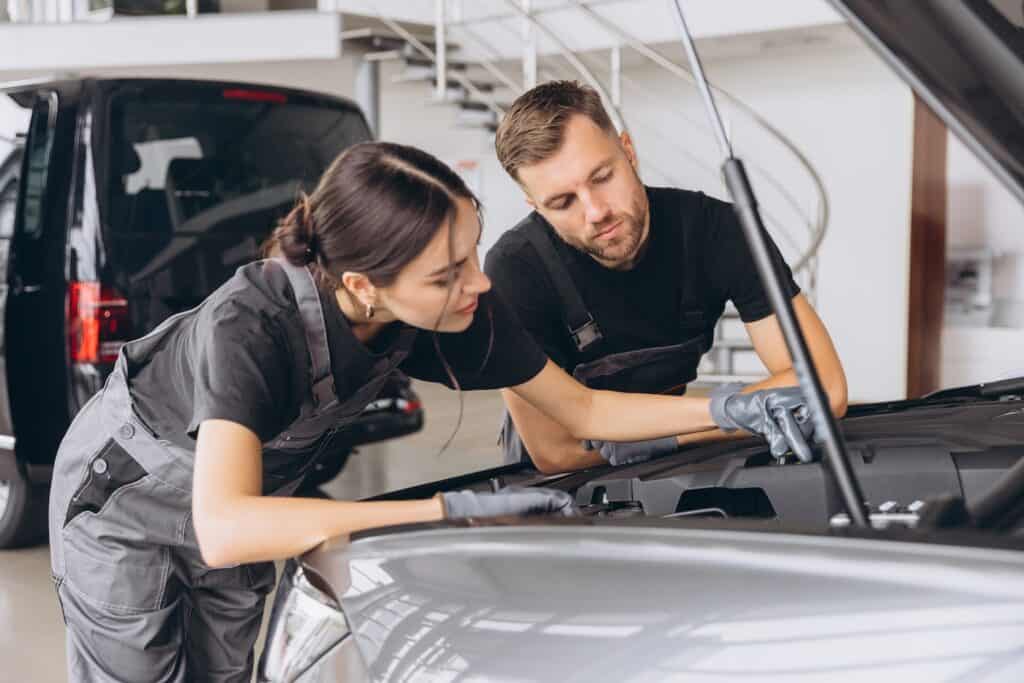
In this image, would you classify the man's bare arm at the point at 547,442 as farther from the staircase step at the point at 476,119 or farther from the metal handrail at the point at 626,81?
the staircase step at the point at 476,119

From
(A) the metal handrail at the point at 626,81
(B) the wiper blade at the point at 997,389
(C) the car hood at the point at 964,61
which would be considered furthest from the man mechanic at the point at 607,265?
(A) the metal handrail at the point at 626,81

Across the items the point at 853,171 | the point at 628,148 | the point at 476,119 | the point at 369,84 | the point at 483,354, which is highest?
the point at 369,84

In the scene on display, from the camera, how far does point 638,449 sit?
5.98ft

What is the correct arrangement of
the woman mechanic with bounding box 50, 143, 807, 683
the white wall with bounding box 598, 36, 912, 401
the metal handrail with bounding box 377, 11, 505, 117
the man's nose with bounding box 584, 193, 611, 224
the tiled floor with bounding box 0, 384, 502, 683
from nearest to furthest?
the woman mechanic with bounding box 50, 143, 807, 683
the man's nose with bounding box 584, 193, 611, 224
the tiled floor with bounding box 0, 384, 502, 683
the metal handrail with bounding box 377, 11, 505, 117
the white wall with bounding box 598, 36, 912, 401

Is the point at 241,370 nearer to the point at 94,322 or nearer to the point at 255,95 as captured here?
the point at 94,322

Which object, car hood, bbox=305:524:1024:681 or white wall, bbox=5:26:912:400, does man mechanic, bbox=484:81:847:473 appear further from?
white wall, bbox=5:26:912:400

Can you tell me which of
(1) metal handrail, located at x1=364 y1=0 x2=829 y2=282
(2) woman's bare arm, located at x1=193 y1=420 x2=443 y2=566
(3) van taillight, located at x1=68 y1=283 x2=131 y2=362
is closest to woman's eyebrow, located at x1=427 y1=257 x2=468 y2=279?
(2) woman's bare arm, located at x1=193 y1=420 x2=443 y2=566

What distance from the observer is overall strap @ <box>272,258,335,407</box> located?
1514 mm

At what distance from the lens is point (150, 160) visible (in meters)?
3.81

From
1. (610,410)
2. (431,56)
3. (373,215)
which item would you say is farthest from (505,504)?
(431,56)

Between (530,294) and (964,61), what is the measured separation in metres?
1.28

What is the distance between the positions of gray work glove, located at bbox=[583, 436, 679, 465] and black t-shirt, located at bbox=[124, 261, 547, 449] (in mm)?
200

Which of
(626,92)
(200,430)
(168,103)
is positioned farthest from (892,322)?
(200,430)

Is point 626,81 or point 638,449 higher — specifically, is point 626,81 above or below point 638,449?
above
